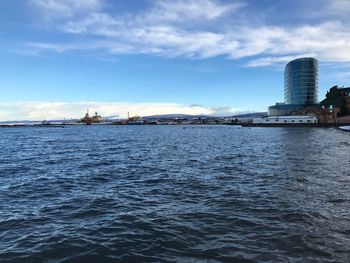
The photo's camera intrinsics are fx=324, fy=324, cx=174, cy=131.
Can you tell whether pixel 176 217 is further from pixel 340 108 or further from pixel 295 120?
pixel 340 108

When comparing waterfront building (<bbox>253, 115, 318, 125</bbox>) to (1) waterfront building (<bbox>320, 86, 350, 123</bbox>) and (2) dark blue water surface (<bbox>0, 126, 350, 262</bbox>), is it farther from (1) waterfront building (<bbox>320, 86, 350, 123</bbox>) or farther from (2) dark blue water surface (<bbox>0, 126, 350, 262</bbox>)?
(2) dark blue water surface (<bbox>0, 126, 350, 262</bbox>)

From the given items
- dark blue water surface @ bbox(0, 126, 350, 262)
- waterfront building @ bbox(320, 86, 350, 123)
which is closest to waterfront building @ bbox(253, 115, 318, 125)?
waterfront building @ bbox(320, 86, 350, 123)

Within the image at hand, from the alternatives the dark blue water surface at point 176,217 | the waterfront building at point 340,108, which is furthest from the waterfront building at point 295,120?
the dark blue water surface at point 176,217

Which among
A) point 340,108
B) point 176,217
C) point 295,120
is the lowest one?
point 176,217

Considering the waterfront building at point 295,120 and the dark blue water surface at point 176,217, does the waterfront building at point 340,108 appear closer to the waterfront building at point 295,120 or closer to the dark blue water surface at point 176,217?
the waterfront building at point 295,120

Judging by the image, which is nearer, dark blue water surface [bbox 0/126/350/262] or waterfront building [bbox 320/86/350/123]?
dark blue water surface [bbox 0/126/350/262]

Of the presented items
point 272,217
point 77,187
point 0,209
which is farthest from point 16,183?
point 272,217

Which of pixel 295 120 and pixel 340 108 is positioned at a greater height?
pixel 340 108

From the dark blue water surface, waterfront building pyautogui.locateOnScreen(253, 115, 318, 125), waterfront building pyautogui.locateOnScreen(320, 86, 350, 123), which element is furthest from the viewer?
waterfront building pyautogui.locateOnScreen(253, 115, 318, 125)

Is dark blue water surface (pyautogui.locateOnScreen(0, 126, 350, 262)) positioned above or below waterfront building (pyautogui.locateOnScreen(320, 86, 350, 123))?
below

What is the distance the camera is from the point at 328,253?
1119cm

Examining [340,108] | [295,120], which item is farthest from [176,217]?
[340,108]

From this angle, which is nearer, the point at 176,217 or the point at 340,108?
the point at 176,217

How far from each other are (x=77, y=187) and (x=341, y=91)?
198 m
